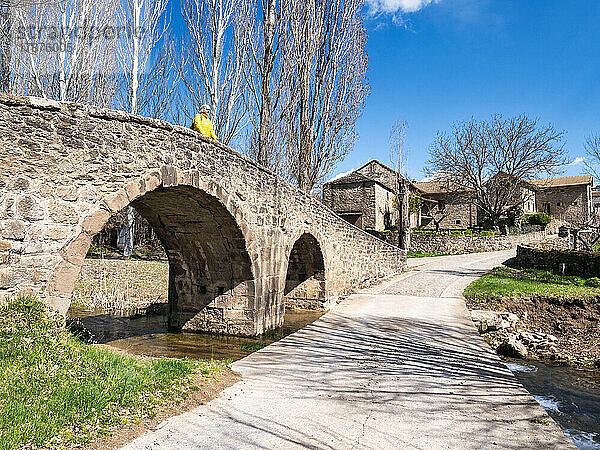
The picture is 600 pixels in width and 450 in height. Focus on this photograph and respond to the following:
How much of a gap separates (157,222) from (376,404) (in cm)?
579

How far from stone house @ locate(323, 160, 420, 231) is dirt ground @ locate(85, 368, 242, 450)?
26.7m

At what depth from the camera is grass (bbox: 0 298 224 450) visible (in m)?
3.36

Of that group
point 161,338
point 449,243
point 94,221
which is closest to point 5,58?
point 161,338

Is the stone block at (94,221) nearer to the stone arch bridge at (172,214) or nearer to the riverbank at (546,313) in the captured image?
the stone arch bridge at (172,214)

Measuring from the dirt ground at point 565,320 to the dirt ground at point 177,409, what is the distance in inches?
231

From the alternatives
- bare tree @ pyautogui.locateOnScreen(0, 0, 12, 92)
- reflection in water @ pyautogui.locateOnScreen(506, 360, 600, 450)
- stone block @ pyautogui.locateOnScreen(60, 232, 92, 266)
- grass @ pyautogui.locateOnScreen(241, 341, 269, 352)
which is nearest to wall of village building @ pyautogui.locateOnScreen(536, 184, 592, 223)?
reflection in water @ pyautogui.locateOnScreen(506, 360, 600, 450)

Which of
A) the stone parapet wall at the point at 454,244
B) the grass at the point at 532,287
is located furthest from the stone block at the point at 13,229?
the stone parapet wall at the point at 454,244

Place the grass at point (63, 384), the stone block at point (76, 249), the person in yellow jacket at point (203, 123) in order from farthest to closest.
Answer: the person in yellow jacket at point (203, 123)
the stone block at point (76, 249)
the grass at point (63, 384)

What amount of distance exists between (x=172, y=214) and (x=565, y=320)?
9.06 metres

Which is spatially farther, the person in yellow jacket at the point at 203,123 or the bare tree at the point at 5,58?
the bare tree at the point at 5,58

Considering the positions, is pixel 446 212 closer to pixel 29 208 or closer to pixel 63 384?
pixel 29 208

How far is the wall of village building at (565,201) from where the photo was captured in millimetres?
45156

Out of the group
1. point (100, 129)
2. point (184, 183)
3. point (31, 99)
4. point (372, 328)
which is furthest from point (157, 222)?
point (372, 328)

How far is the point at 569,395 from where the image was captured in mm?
5859
